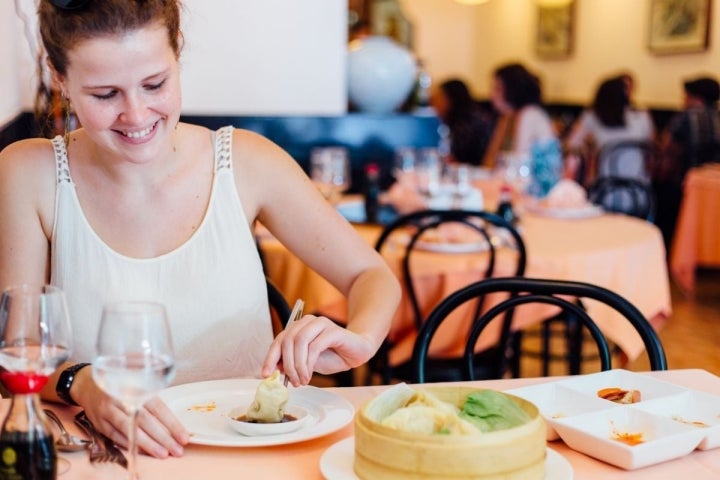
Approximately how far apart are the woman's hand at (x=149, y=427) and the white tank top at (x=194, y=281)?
44 centimetres

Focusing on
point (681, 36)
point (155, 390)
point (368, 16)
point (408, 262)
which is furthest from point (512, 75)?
point (155, 390)

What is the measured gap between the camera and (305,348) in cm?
143

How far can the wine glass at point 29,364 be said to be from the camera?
1.09 metres

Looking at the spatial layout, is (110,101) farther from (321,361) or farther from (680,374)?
(680,374)

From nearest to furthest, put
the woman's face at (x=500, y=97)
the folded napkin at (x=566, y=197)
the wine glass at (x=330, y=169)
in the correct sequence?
the wine glass at (x=330, y=169) → the folded napkin at (x=566, y=197) → the woman's face at (x=500, y=97)

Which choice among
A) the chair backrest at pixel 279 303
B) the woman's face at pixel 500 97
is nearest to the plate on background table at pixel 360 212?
the chair backrest at pixel 279 303

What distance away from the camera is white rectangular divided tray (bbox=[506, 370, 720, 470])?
1271 millimetres

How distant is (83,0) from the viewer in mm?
1548

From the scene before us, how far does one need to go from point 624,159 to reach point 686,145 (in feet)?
1.86

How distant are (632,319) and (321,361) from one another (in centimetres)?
63

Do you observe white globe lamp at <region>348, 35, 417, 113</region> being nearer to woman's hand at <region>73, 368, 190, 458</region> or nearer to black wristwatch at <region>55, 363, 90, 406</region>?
black wristwatch at <region>55, 363, 90, 406</region>

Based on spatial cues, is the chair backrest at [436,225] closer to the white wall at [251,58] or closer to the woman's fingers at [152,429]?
the white wall at [251,58]

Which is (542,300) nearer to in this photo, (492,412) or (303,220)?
(303,220)

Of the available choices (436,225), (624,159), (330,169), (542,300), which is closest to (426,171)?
(330,169)
